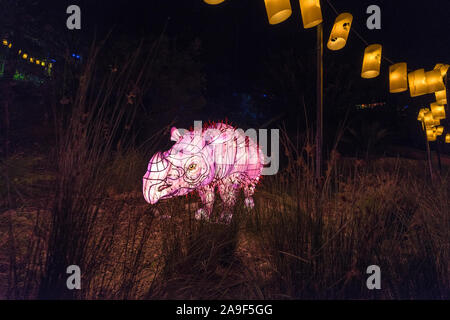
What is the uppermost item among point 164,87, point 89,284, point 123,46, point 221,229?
point 123,46

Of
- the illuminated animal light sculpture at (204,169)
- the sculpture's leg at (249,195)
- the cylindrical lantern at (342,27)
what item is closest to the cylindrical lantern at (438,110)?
the cylindrical lantern at (342,27)

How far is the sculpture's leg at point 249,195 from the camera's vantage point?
7.18 feet

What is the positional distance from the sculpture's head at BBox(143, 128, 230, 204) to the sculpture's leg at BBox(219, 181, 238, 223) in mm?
246

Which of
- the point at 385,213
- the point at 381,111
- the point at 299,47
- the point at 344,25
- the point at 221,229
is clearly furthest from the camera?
the point at 381,111

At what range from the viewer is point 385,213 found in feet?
6.01

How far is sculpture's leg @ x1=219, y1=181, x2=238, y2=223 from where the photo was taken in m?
2.03

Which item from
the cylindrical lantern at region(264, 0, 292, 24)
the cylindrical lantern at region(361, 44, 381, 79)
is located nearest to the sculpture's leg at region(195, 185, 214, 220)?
the cylindrical lantern at region(264, 0, 292, 24)

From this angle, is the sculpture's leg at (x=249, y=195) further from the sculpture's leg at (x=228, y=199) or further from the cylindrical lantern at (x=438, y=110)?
the cylindrical lantern at (x=438, y=110)

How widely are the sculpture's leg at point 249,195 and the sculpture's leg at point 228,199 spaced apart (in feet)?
0.37

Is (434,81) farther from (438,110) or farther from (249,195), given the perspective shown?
(249,195)

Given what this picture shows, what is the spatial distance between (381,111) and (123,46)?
33.2ft

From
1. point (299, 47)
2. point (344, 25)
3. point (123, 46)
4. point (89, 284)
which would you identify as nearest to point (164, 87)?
point (123, 46)

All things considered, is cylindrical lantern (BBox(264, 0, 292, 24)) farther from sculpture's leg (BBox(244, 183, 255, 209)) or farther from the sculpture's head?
sculpture's leg (BBox(244, 183, 255, 209))
